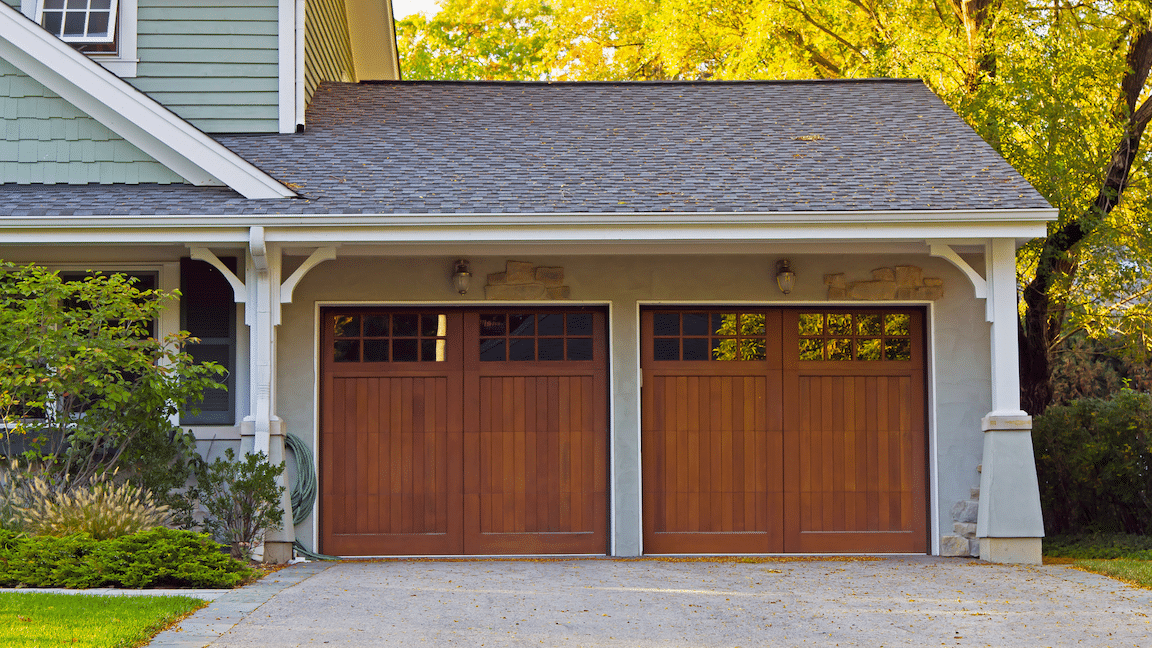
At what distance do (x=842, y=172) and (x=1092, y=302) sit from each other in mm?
4736

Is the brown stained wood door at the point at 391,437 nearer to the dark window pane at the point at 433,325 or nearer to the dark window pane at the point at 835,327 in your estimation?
the dark window pane at the point at 433,325

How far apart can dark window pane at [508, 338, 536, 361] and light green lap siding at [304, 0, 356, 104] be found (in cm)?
323

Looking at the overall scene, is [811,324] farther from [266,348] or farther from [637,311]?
[266,348]

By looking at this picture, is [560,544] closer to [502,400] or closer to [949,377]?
[502,400]

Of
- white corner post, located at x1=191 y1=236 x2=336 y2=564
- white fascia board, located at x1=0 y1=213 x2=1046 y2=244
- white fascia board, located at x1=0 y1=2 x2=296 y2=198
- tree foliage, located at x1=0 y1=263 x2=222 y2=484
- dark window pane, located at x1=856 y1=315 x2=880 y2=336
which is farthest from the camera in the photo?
dark window pane, located at x1=856 y1=315 x2=880 y2=336

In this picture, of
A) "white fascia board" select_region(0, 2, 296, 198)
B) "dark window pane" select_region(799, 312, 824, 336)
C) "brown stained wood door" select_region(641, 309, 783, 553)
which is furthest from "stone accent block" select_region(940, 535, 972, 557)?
"white fascia board" select_region(0, 2, 296, 198)

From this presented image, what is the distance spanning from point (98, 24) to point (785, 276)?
20.9 feet

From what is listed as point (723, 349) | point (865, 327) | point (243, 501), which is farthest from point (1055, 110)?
point (243, 501)

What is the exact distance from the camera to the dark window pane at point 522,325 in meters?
9.09

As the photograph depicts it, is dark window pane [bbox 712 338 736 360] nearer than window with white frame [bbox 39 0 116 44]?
Yes

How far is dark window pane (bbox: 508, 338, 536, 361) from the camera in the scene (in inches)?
357

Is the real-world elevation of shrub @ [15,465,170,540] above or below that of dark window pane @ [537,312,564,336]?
below

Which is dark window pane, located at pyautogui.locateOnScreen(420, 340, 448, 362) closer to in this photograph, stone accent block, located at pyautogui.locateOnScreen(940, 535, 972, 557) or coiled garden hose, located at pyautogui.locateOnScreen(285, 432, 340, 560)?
coiled garden hose, located at pyautogui.locateOnScreen(285, 432, 340, 560)

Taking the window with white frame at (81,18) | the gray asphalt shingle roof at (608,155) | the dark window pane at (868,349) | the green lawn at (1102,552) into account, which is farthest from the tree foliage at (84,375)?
the green lawn at (1102,552)
